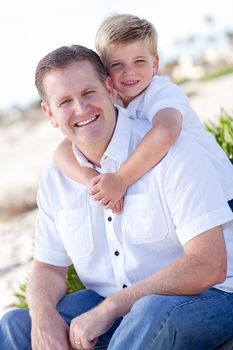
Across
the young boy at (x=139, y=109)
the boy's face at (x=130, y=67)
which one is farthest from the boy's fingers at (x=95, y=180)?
the boy's face at (x=130, y=67)

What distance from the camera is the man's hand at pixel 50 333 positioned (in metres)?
2.90

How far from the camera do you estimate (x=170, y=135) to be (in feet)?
9.46

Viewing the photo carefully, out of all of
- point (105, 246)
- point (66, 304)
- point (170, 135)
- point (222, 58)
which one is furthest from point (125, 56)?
point (222, 58)

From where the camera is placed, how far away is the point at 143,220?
287 cm

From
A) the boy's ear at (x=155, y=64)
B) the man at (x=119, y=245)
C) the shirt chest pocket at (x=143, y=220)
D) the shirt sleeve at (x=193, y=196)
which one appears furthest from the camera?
the boy's ear at (x=155, y=64)

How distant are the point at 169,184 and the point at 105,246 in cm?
45

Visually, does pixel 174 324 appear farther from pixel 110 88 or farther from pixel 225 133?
pixel 225 133

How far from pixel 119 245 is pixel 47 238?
0.42m

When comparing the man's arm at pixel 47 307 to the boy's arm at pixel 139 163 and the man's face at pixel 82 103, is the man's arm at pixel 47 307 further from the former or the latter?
the man's face at pixel 82 103

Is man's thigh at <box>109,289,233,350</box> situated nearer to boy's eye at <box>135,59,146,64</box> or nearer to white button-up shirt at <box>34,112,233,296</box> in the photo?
white button-up shirt at <box>34,112,233,296</box>

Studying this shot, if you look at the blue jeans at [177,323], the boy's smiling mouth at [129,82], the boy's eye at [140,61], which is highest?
the boy's eye at [140,61]

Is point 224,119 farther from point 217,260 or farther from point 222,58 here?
point 222,58

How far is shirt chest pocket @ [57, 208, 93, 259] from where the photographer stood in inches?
121

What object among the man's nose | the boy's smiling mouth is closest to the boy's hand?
the man's nose
